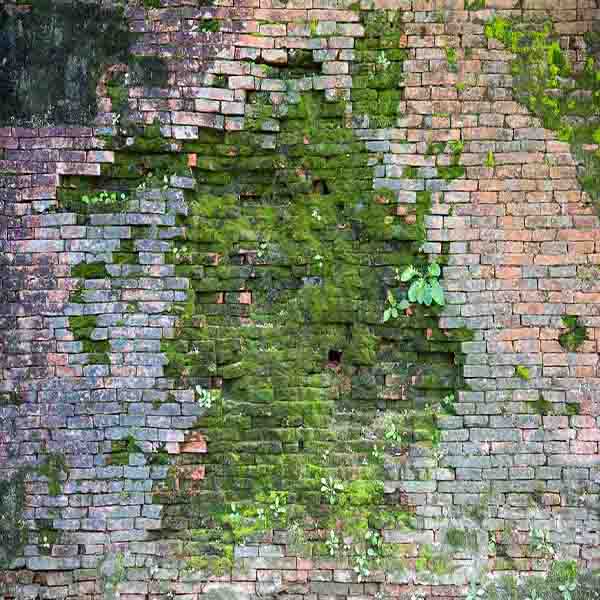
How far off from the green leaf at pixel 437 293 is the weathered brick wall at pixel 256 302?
0.21ft

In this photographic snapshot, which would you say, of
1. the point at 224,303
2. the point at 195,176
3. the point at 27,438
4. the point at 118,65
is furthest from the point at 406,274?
the point at 27,438

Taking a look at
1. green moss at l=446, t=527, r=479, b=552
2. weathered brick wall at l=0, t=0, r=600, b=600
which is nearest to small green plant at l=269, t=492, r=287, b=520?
weathered brick wall at l=0, t=0, r=600, b=600

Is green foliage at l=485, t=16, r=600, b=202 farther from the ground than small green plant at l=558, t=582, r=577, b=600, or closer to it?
farther from the ground

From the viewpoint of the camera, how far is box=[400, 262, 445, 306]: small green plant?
391 centimetres

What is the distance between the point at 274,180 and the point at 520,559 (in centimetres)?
239

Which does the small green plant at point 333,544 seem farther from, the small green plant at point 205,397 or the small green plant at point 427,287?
the small green plant at point 427,287

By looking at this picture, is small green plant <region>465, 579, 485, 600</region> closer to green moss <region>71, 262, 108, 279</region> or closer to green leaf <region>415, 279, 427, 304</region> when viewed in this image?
green leaf <region>415, 279, 427, 304</region>

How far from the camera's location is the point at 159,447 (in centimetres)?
388

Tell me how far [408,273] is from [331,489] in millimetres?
1217

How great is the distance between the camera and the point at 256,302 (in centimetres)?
404

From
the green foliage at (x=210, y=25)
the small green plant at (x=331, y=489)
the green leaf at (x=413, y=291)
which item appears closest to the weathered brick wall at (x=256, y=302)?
the green foliage at (x=210, y=25)

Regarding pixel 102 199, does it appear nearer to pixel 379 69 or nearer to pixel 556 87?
pixel 379 69

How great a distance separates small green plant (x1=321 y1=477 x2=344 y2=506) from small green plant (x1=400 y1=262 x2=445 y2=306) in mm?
1049

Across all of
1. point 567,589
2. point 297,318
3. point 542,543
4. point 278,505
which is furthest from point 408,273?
point 567,589
